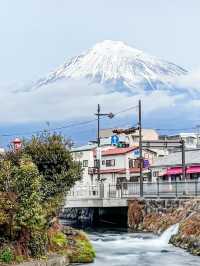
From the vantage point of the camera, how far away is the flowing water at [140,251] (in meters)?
27.9

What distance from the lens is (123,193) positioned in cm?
5781

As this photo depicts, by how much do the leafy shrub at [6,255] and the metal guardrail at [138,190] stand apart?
2811 centimetres

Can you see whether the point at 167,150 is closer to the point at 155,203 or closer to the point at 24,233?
the point at 155,203

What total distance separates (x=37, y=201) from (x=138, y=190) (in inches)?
1374

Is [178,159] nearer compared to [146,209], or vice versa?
[146,209]

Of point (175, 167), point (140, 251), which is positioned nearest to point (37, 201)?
point (140, 251)

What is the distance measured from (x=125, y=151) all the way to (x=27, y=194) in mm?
68463

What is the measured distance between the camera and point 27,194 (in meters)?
22.2

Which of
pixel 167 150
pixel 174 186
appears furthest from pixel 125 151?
pixel 174 186

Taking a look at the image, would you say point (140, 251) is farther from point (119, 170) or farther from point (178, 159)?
point (119, 170)

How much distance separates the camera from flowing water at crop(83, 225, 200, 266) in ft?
91.5

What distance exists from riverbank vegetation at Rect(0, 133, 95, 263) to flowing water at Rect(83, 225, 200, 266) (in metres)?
2.19

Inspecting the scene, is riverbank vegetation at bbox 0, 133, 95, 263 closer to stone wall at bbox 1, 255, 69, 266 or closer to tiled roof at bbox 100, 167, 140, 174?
stone wall at bbox 1, 255, 69, 266

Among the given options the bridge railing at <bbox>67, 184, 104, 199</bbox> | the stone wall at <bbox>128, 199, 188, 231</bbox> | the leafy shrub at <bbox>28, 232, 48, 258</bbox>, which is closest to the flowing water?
the leafy shrub at <bbox>28, 232, 48, 258</bbox>
